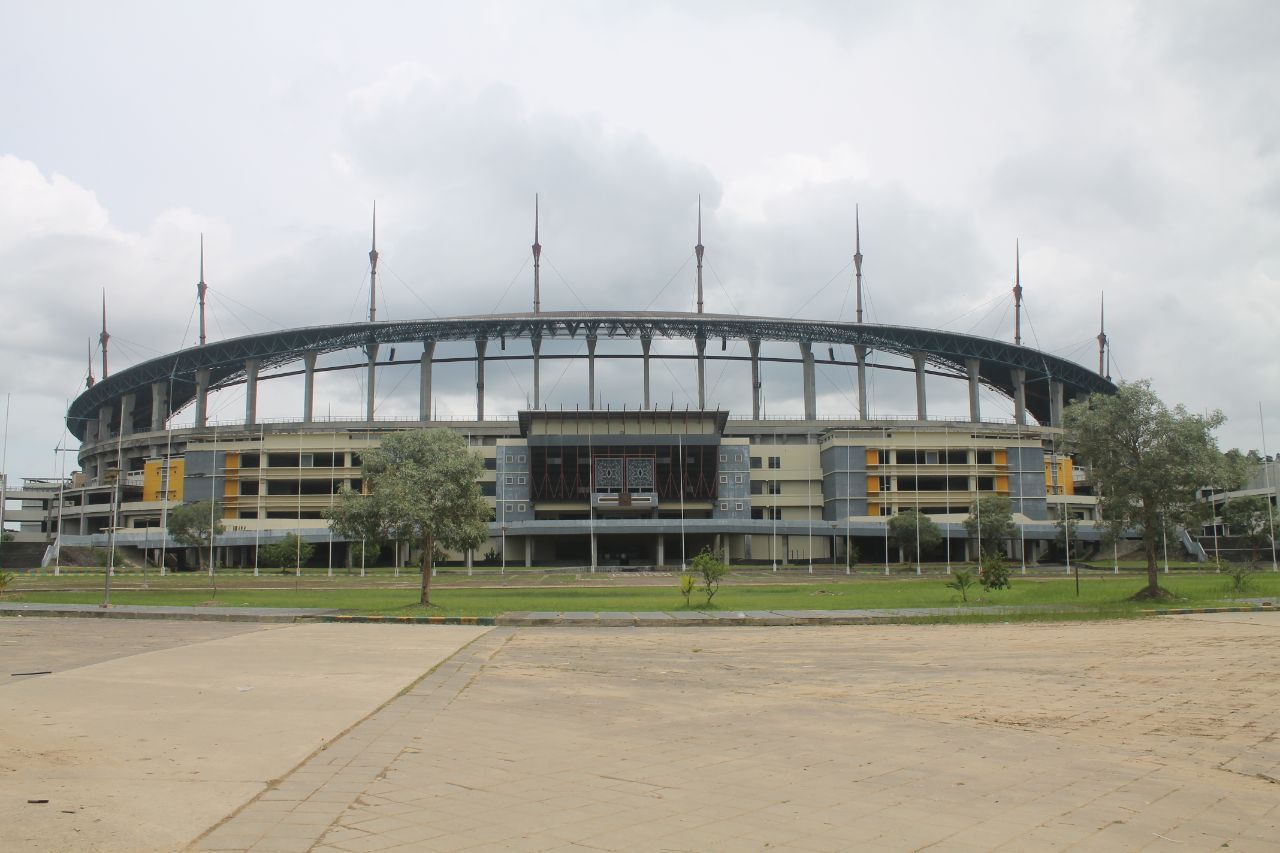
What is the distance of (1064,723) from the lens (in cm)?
1173

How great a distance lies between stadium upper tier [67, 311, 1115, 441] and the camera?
112 meters

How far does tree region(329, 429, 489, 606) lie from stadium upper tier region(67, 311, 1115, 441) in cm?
6917

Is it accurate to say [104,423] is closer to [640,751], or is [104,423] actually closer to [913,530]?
[913,530]

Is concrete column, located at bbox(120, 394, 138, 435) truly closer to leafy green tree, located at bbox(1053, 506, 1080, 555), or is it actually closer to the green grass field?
the green grass field

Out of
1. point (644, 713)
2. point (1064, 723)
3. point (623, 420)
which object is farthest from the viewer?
point (623, 420)

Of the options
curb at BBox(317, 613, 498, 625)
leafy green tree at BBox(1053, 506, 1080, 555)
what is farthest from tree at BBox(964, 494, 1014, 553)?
curb at BBox(317, 613, 498, 625)

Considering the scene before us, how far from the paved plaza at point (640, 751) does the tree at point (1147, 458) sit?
62.8 feet

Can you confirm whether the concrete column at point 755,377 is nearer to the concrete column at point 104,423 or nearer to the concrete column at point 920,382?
the concrete column at point 920,382

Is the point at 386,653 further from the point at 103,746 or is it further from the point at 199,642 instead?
the point at 103,746

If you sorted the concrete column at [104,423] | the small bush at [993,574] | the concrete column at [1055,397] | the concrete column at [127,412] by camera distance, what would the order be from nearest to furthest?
the small bush at [993,574] < the concrete column at [1055,397] < the concrete column at [127,412] < the concrete column at [104,423]

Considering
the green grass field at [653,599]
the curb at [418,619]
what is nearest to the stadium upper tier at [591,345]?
the green grass field at [653,599]

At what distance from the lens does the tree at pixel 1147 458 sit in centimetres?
3612

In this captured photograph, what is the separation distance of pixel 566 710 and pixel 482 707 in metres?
1.14

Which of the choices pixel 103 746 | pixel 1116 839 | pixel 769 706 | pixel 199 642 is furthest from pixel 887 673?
pixel 199 642
